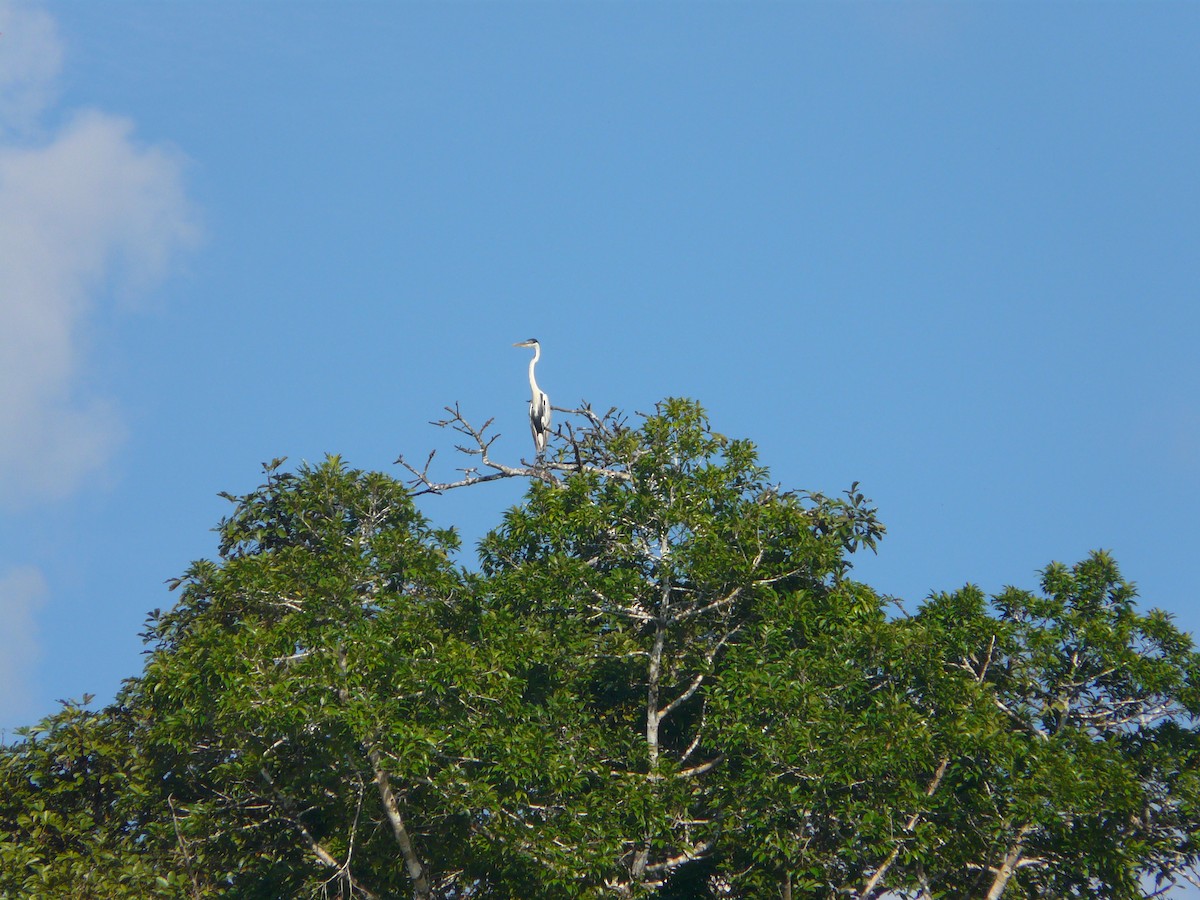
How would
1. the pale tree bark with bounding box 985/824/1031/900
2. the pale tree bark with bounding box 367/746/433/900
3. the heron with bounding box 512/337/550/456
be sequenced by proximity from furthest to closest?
the heron with bounding box 512/337/550/456 → the pale tree bark with bounding box 985/824/1031/900 → the pale tree bark with bounding box 367/746/433/900

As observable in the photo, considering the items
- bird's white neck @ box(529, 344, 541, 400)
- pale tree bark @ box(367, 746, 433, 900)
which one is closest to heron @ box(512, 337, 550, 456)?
bird's white neck @ box(529, 344, 541, 400)

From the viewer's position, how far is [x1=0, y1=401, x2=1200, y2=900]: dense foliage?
13781 mm

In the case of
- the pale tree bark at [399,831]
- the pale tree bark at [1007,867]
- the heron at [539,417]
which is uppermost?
the heron at [539,417]

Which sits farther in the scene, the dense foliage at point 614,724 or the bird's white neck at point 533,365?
the bird's white neck at point 533,365

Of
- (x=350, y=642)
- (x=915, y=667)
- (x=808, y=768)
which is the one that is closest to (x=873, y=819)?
(x=808, y=768)

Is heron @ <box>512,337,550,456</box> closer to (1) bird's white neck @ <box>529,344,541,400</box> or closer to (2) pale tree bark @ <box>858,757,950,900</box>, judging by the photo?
(1) bird's white neck @ <box>529,344,541,400</box>

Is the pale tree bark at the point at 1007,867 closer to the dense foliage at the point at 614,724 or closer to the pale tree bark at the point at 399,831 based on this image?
the dense foliage at the point at 614,724

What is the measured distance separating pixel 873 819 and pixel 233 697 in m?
5.77

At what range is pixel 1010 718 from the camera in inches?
613

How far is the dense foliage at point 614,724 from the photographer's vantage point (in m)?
13.8

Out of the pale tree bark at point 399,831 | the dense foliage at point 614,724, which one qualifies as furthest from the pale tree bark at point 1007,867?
the pale tree bark at point 399,831

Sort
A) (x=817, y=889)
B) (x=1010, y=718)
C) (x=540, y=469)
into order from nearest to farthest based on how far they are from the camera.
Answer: (x=817, y=889)
(x=1010, y=718)
(x=540, y=469)

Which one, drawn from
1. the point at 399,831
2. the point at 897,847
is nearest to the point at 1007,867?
the point at 897,847

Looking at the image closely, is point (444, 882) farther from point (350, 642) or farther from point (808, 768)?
point (808, 768)
